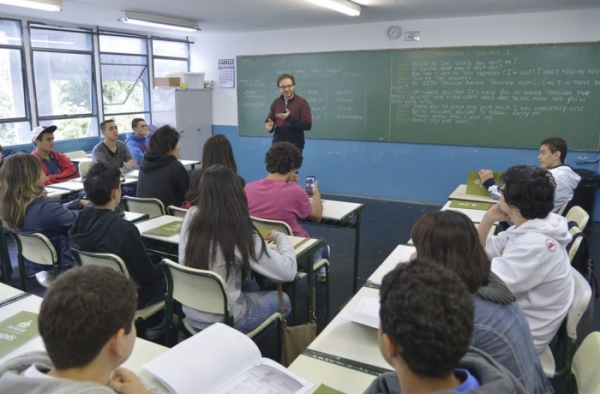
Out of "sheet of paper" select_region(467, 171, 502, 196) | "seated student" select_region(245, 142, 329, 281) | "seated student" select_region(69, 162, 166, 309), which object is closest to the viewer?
"seated student" select_region(69, 162, 166, 309)

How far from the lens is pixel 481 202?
12.7 ft

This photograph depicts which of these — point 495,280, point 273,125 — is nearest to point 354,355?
point 495,280

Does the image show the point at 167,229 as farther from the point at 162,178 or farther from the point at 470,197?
the point at 470,197

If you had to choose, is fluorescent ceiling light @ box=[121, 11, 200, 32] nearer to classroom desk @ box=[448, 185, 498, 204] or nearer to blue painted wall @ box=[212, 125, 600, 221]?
blue painted wall @ box=[212, 125, 600, 221]

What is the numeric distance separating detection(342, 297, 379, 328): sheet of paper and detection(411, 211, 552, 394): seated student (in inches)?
14.7

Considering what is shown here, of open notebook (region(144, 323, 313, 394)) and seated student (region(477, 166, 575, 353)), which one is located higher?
seated student (region(477, 166, 575, 353))

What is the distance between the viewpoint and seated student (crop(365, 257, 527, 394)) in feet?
2.94

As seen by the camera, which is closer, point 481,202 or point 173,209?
point 173,209

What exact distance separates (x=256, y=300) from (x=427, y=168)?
493 cm

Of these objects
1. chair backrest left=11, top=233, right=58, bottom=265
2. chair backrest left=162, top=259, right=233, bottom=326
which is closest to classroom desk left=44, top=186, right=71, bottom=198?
chair backrest left=11, top=233, right=58, bottom=265

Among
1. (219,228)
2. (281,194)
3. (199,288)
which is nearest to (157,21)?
(281,194)

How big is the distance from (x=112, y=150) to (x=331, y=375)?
475cm

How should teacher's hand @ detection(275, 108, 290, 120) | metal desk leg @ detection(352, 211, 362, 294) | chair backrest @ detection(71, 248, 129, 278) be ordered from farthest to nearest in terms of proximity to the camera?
teacher's hand @ detection(275, 108, 290, 120)
metal desk leg @ detection(352, 211, 362, 294)
chair backrest @ detection(71, 248, 129, 278)

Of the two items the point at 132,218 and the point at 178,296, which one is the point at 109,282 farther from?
the point at 132,218
